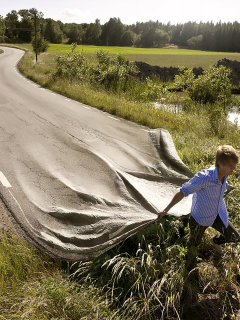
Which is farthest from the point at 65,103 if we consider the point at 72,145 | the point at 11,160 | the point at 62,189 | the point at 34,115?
the point at 62,189

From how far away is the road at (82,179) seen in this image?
385 cm

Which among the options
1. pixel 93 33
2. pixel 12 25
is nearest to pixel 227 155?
pixel 12 25

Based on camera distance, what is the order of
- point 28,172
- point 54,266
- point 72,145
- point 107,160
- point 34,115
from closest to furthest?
point 54,266
point 28,172
point 107,160
point 72,145
point 34,115

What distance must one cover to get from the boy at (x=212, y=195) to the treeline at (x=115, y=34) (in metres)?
81.0

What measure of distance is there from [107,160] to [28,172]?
1907 millimetres

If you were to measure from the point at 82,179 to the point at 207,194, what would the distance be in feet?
10.4

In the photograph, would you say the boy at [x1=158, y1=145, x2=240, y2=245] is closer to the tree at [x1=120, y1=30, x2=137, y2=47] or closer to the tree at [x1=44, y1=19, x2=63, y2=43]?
the tree at [x1=44, y1=19, x2=63, y2=43]

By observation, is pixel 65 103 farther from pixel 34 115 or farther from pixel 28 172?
pixel 28 172

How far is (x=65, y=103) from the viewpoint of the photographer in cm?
1316

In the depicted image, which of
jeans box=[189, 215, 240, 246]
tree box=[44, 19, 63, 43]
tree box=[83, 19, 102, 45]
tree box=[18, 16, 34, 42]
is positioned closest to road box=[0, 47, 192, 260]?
jeans box=[189, 215, 240, 246]

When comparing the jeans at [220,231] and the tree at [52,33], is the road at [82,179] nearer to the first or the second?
the jeans at [220,231]

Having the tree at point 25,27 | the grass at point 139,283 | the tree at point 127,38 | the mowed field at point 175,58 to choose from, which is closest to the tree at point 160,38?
the tree at point 127,38

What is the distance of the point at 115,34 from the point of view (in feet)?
327

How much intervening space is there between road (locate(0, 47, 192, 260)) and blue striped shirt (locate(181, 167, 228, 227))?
690 millimetres
